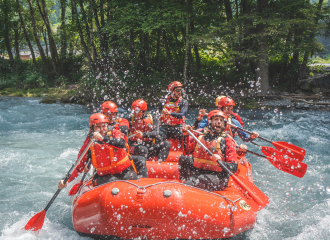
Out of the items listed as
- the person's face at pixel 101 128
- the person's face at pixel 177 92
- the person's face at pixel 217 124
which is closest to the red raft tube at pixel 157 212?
the person's face at pixel 101 128

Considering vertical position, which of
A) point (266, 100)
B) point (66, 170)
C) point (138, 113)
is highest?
point (138, 113)

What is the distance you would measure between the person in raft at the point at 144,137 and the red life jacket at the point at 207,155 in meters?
1.25

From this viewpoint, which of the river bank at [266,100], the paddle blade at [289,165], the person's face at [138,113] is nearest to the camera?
the paddle blade at [289,165]

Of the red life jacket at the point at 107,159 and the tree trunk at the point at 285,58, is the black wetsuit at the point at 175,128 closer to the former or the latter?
the red life jacket at the point at 107,159

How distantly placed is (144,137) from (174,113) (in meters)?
1.26

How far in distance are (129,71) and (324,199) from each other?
434 inches

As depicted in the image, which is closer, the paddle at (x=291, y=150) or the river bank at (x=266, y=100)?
the paddle at (x=291, y=150)

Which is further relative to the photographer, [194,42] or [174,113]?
[194,42]

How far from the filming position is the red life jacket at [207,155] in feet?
11.6

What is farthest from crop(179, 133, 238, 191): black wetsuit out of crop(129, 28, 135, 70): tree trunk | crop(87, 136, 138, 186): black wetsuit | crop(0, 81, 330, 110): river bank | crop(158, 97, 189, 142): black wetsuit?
crop(129, 28, 135, 70): tree trunk

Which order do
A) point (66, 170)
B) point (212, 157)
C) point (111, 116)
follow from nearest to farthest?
point (212, 157), point (111, 116), point (66, 170)

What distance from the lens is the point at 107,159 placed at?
352cm

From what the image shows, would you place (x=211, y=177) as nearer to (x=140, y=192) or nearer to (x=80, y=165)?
(x=140, y=192)

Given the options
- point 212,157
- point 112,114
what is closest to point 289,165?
point 212,157
